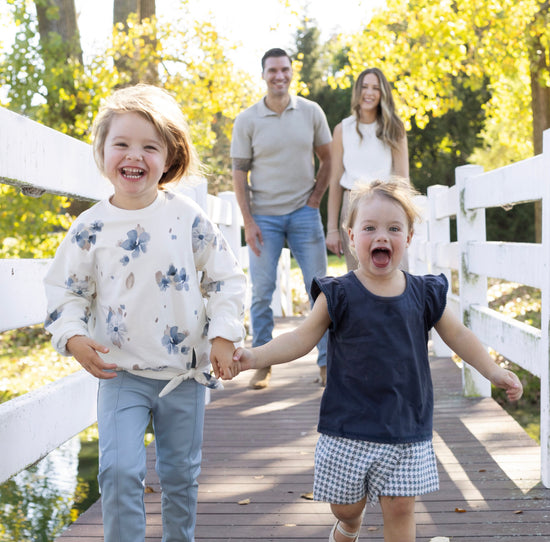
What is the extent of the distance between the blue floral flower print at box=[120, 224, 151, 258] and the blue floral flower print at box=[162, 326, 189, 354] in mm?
244

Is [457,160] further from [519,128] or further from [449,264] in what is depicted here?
[449,264]

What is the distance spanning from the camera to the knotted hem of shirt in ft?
7.84

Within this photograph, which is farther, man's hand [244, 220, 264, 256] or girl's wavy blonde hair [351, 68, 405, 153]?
man's hand [244, 220, 264, 256]

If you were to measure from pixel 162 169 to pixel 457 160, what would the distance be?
96.4 feet

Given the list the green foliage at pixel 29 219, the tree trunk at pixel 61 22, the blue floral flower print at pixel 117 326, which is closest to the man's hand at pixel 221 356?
the blue floral flower print at pixel 117 326

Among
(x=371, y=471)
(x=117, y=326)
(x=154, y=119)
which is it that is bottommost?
(x=371, y=471)

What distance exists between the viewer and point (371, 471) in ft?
8.01

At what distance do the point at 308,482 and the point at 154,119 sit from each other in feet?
Result: 6.19

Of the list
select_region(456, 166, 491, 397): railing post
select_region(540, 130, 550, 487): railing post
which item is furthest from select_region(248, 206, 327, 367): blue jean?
select_region(540, 130, 550, 487): railing post

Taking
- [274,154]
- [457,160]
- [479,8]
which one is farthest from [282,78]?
[457,160]

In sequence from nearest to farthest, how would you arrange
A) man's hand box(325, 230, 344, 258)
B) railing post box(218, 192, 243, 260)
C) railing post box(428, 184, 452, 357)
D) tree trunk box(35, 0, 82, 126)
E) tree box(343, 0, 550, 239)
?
man's hand box(325, 230, 344, 258) < railing post box(428, 184, 452, 357) < railing post box(218, 192, 243, 260) < tree trunk box(35, 0, 82, 126) < tree box(343, 0, 550, 239)

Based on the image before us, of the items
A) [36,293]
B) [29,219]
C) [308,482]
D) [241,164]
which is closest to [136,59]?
[29,219]

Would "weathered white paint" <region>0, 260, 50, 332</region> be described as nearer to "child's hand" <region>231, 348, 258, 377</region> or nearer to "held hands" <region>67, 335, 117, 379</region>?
"held hands" <region>67, 335, 117, 379</region>

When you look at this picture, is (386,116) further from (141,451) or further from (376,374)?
(141,451)
